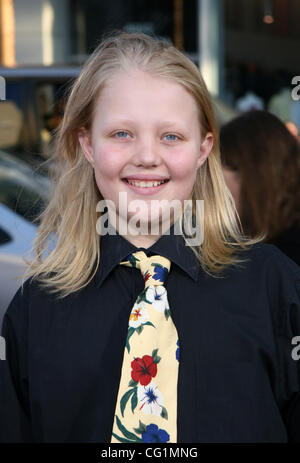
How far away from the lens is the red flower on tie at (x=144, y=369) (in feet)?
5.61

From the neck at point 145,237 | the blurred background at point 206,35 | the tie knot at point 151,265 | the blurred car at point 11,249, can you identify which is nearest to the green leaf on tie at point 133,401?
the tie knot at point 151,265

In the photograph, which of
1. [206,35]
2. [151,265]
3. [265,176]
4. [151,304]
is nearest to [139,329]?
[151,304]

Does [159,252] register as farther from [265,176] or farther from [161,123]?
[265,176]

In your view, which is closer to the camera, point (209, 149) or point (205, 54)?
point (209, 149)

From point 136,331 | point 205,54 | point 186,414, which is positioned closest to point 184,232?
point 136,331

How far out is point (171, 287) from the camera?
1816 millimetres

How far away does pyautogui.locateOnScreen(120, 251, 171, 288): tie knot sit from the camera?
1.80 metres

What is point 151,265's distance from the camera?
1824 mm

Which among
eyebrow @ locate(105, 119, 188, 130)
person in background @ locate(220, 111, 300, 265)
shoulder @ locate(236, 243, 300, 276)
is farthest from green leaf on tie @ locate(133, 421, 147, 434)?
person in background @ locate(220, 111, 300, 265)

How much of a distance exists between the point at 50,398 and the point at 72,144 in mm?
Answer: 701

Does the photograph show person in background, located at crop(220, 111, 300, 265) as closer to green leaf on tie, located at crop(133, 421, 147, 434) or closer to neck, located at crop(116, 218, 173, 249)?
neck, located at crop(116, 218, 173, 249)

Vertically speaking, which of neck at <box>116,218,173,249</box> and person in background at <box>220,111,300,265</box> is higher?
person in background at <box>220,111,300,265</box>

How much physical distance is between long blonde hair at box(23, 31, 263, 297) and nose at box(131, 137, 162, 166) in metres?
0.18
